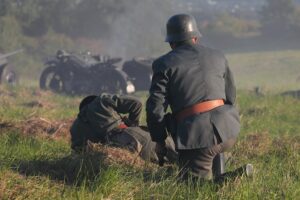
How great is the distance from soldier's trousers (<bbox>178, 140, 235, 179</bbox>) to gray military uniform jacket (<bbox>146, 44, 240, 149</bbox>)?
0.32 ft

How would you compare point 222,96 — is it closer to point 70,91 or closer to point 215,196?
point 215,196

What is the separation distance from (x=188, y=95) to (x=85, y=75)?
47.7 ft

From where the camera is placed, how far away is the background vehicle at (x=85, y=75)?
1905 cm

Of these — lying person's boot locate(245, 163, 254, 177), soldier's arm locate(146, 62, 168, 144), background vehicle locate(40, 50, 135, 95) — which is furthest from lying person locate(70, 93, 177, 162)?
background vehicle locate(40, 50, 135, 95)

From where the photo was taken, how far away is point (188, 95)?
5449 millimetres

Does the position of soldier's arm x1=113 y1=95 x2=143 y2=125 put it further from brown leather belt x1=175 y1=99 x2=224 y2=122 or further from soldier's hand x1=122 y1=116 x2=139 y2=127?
brown leather belt x1=175 y1=99 x2=224 y2=122

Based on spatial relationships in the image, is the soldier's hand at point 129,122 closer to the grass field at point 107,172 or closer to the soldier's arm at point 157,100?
the grass field at point 107,172

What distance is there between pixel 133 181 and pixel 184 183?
1.58ft

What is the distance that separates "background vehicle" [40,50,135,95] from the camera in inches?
750

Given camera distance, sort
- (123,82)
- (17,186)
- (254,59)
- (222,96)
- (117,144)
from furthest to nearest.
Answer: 1. (254,59)
2. (123,82)
3. (117,144)
4. (222,96)
5. (17,186)

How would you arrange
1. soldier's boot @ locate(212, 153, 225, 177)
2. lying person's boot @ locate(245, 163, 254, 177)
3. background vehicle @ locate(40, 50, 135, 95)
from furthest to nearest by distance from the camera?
background vehicle @ locate(40, 50, 135, 95) < soldier's boot @ locate(212, 153, 225, 177) < lying person's boot @ locate(245, 163, 254, 177)

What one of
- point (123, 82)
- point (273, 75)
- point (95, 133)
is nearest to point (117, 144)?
point (95, 133)

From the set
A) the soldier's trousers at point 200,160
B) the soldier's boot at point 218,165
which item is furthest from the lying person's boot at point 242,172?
the soldier's boot at point 218,165

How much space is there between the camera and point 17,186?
15.5ft
